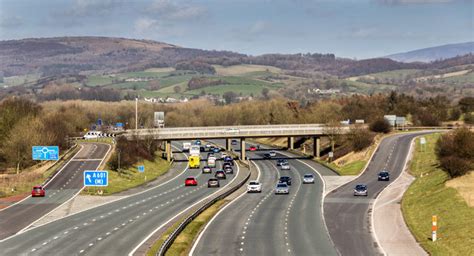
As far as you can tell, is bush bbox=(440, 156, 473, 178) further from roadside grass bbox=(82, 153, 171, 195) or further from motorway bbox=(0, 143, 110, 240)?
motorway bbox=(0, 143, 110, 240)

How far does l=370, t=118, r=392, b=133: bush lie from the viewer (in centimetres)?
16238

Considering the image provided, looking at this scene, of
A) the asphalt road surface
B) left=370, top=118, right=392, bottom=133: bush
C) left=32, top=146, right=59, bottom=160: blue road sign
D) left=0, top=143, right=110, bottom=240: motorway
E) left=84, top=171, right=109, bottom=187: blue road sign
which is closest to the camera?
the asphalt road surface

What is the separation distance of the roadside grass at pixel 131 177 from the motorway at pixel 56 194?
10.7 ft

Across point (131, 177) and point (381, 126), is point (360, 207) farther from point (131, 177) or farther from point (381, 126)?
point (381, 126)

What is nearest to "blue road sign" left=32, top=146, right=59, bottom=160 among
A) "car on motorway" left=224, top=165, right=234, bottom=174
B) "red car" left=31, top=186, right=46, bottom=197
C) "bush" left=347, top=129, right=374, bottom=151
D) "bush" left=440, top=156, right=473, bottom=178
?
"red car" left=31, top=186, right=46, bottom=197

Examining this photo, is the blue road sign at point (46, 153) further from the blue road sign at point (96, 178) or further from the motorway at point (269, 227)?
the motorway at point (269, 227)

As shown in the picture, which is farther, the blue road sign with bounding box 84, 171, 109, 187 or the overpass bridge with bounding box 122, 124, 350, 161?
the overpass bridge with bounding box 122, 124, 350, 161

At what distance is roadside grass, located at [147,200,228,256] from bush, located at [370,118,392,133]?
93.6 metres

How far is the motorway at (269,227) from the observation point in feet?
168

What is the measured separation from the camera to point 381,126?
163 metres

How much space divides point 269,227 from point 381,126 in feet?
344

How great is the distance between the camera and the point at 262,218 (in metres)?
68.1

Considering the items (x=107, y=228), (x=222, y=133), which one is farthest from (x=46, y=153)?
(x=222, y=133)

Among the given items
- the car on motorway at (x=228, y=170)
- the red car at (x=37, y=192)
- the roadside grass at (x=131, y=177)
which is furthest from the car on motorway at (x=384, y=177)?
the red car at (x=37, y=192)
